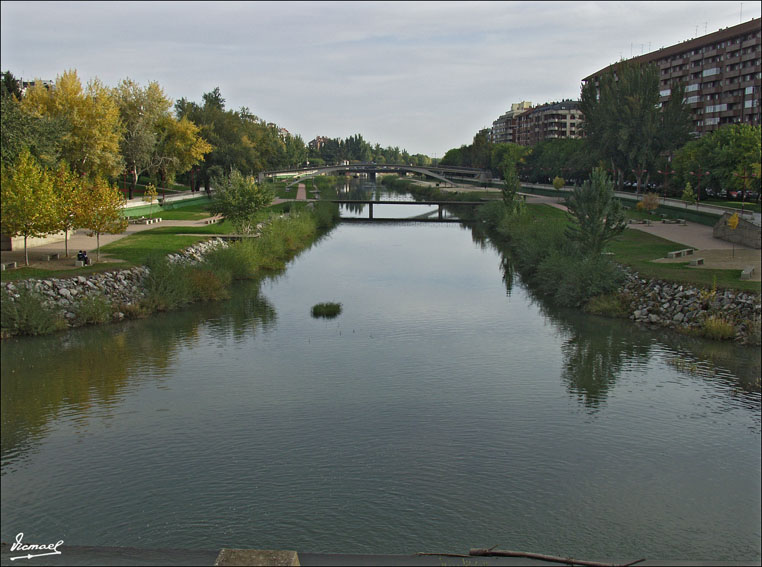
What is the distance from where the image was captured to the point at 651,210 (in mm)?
76688

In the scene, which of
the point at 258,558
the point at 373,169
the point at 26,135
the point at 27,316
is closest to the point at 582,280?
the point at 27,316

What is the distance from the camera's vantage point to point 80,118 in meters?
62.3

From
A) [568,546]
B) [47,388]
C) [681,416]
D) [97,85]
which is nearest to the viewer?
[568,546]

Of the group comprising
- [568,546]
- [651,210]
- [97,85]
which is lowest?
[568,546]

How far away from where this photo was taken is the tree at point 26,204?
1400 inches

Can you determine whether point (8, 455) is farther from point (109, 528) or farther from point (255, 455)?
point (255, 455)

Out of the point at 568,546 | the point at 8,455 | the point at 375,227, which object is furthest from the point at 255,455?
the point at 375,227

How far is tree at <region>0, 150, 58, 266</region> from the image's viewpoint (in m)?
35.6

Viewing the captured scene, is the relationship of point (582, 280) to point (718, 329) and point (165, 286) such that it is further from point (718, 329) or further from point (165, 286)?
point (165, 286)

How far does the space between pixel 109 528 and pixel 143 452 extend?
4000mm

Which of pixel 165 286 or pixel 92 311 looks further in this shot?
pixel 165 286

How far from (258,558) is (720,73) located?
139 metres

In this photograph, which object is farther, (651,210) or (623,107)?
(623,107)

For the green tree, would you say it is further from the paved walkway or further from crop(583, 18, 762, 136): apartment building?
the paved walkway
